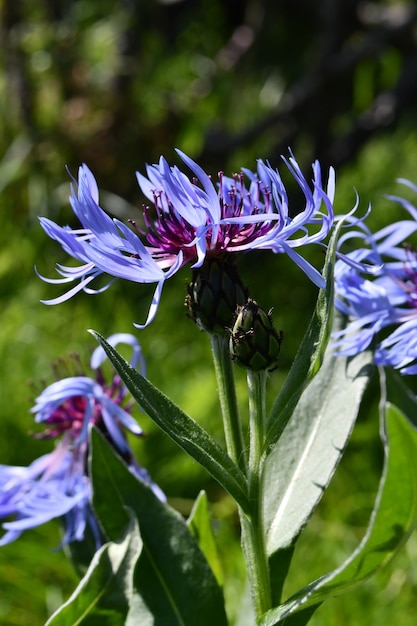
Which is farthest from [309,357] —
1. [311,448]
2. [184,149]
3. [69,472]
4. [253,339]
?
[184,149]

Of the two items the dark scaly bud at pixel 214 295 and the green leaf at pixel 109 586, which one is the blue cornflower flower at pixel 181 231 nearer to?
the dark scaly bud at pixel 214 295

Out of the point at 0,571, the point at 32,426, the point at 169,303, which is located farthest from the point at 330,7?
the point at 0,571

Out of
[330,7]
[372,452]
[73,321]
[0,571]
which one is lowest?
[372,452]

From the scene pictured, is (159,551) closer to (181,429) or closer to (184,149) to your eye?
(181,429)

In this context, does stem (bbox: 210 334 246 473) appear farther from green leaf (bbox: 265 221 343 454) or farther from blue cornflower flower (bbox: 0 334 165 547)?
blue cornflower flower (bbox: 0 334 165 547)

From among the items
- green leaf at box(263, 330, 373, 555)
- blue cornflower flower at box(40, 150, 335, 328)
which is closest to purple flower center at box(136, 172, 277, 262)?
blue cornflower flower at box(40, 150, 335, 328)

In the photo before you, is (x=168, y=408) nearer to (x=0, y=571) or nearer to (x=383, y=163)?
(x=0, y=571)

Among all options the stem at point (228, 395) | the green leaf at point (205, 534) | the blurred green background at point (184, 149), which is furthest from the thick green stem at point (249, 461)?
the blurred green background at point (184, 149)
